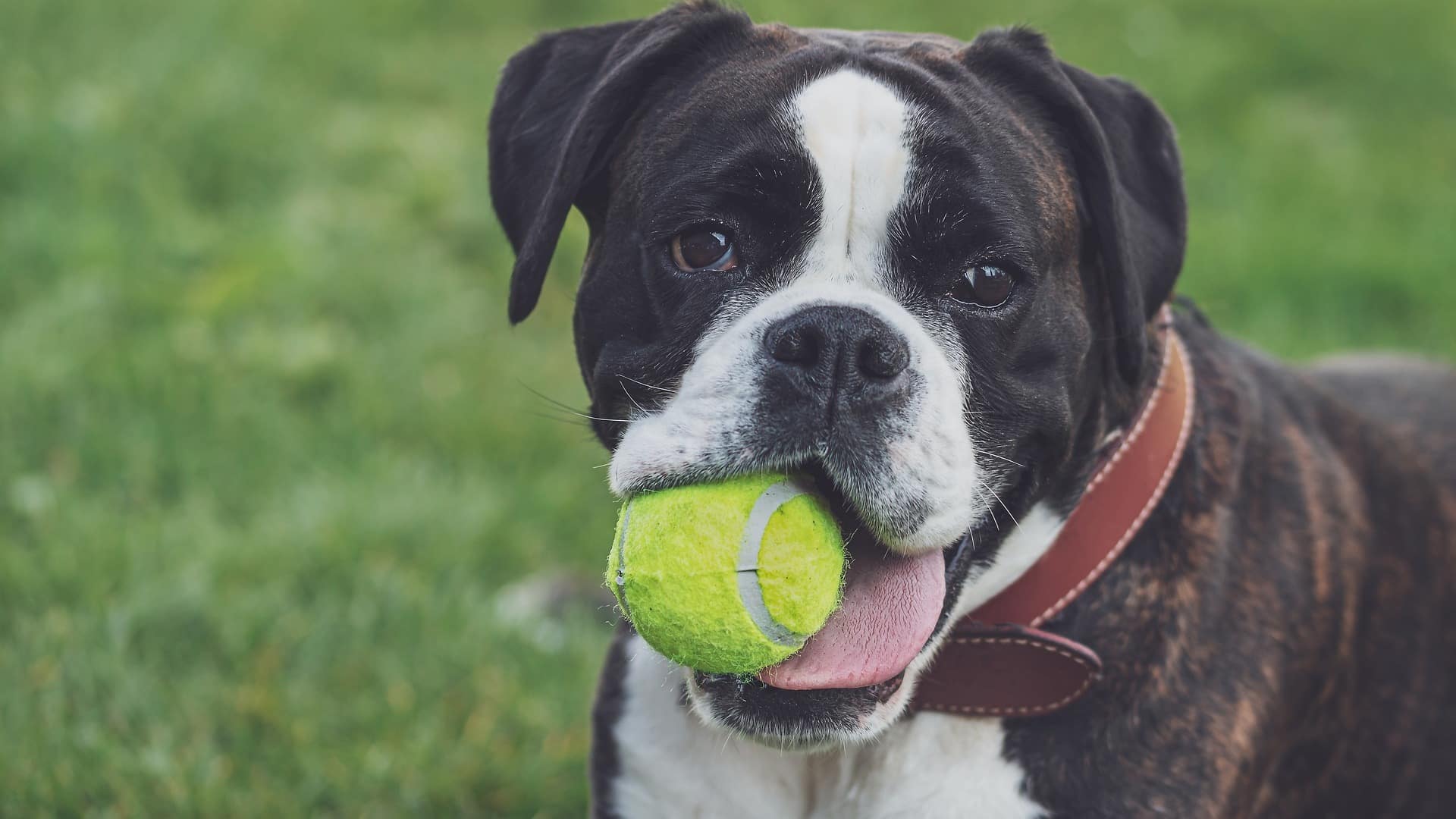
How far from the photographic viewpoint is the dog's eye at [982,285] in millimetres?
2471

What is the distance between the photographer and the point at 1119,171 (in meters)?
2.69

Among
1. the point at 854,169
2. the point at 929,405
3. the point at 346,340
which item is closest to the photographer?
the point at 929,405

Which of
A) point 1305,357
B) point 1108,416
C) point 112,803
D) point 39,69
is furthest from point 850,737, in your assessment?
Answer: point 39,69

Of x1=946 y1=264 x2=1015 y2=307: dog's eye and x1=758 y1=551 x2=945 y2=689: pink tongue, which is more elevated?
x1=946 y1=264 x2=1015 y2=307: dog's eye

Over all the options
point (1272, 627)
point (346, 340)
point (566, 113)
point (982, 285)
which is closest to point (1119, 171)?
point (982, 285)

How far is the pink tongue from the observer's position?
7.64ft

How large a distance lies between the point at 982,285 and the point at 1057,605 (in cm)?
56

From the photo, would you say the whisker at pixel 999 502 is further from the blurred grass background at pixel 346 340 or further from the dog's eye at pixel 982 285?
the blurred grass background at pixel 346 340

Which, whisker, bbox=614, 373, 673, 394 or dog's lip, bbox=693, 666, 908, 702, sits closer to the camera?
dog's lip, bbox=693, 666, 908, 702

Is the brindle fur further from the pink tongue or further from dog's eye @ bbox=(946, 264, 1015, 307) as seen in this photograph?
dog's eye @ bbox=(946, 264, 1015, 307)

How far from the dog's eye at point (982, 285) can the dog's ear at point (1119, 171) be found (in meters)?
0.21

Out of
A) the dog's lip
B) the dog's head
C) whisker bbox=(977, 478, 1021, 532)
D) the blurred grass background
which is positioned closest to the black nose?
the dog's head

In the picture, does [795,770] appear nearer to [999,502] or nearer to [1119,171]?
[999,502]

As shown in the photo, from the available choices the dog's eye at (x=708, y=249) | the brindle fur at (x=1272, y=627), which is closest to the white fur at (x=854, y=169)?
the dog's eye at (x=708, y=249)
